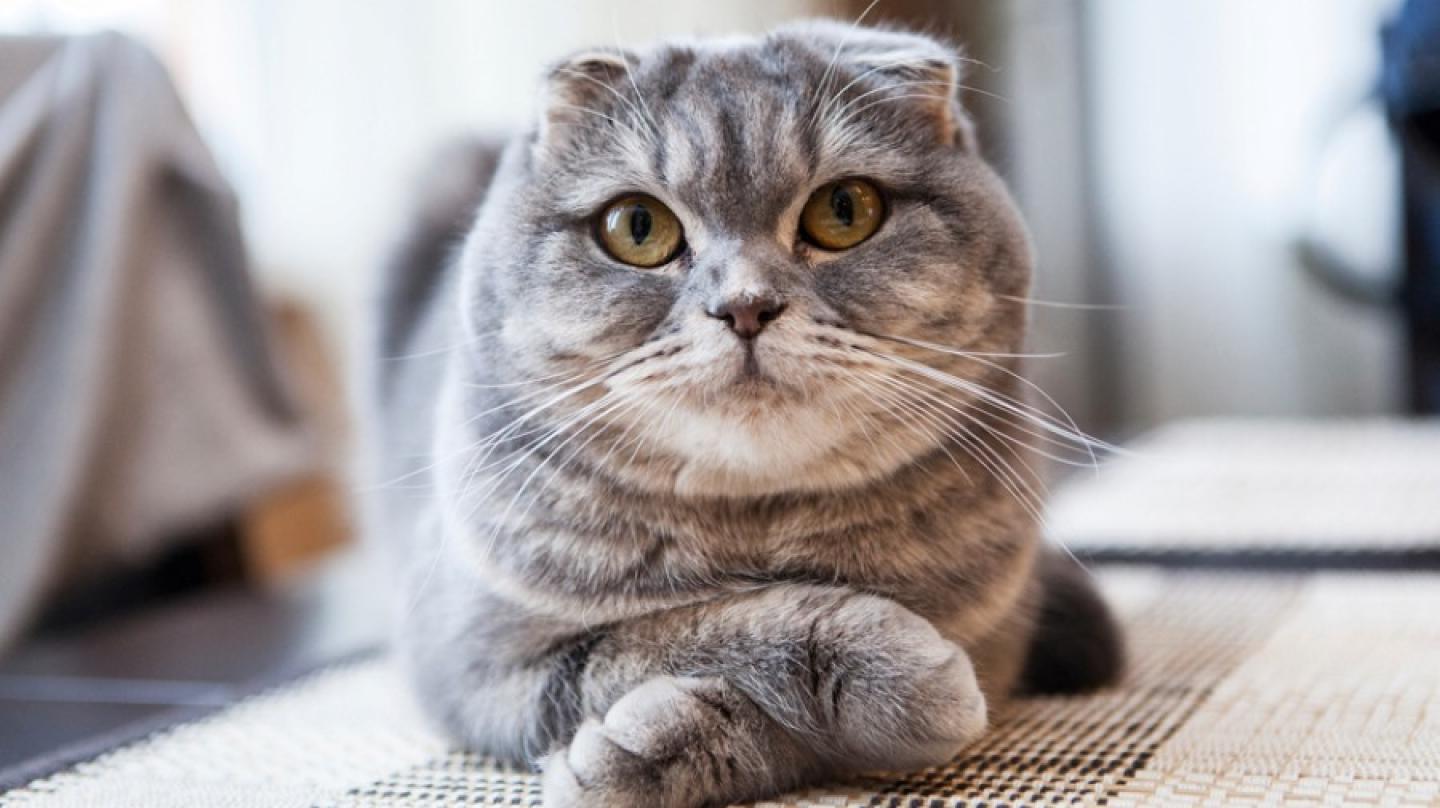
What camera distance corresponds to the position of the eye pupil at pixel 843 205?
953 millimetres

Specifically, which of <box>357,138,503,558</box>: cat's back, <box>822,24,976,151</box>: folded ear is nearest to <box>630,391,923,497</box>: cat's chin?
<box>822,24,976,151</box>: folded ear

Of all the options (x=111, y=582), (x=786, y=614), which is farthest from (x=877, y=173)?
(x=111, y=582)

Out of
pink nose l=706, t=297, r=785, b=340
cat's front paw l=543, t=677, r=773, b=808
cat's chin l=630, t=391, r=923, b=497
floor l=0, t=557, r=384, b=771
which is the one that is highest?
→ pink nose l=706, t=297, r=785, b=340

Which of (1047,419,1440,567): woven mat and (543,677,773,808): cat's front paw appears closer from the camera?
(543,677,773,808): cat's front paw

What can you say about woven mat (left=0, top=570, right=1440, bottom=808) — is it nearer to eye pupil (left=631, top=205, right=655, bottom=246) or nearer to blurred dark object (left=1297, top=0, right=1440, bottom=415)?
eye pupil (left=631, top=205, right=655, bottom=246)

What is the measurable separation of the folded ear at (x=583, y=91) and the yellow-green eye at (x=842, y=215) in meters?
0.17

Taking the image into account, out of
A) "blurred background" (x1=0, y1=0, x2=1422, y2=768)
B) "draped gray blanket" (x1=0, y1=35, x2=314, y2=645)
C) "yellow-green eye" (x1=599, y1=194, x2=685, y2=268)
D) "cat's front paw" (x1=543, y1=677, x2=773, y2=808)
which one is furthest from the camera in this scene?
"blurred background" (x1=0, y1=0, x2=1422, y2=768)

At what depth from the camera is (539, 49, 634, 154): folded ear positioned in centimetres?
101

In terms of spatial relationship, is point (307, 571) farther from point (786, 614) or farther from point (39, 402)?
point (786, 614)

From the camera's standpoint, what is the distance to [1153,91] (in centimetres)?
330

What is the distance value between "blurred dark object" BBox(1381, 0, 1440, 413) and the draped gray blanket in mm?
2085

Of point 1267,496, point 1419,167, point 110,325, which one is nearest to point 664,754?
point 110,325

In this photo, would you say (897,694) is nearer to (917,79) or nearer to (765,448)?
(765,448)

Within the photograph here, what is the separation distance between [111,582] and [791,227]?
1.21 metres
